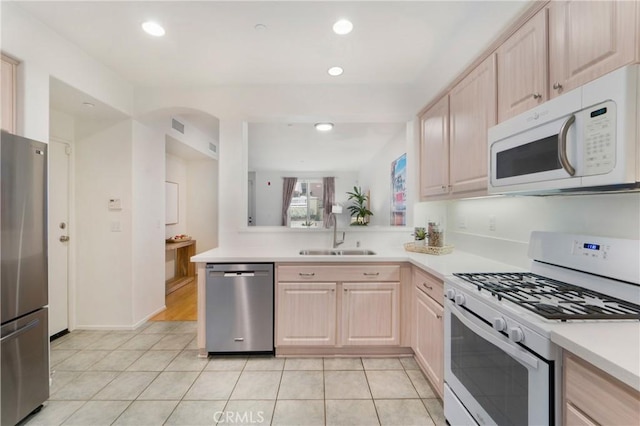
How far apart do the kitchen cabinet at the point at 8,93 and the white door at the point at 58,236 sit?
3.61 feet

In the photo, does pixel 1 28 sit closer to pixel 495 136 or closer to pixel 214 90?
pixel 214 90

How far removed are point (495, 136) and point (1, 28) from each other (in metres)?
3.13

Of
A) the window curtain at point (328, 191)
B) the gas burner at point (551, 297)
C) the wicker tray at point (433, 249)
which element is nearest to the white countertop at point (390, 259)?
the wicker tray at point (433, 249)

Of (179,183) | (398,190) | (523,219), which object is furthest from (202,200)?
(523,219)

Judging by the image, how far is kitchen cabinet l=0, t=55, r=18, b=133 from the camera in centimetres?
174

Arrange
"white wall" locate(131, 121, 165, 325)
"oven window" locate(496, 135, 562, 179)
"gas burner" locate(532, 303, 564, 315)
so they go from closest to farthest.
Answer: "gas burner" locate(532, 303, 564, 315)
"oven window" locate(496, 135, 562, 179)
"white wall" locate(131, 121, 165, 325)

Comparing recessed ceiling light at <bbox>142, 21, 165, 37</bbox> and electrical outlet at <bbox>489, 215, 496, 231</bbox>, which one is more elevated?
recessed ceiling light at <bbox>142, 21, 165, 37</bbox>

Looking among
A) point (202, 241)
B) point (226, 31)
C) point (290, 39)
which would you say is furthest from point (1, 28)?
point (202, 241)

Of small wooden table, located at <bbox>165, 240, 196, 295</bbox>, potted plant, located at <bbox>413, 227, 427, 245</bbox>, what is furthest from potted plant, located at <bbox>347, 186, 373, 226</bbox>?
small wooden table, located at <bbox>165, 240, 196, 295</bbox>

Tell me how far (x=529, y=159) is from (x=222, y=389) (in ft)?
7.81

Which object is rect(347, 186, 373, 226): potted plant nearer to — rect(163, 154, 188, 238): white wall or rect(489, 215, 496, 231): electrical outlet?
rect(489, 215, 496, 231): electrical outlet

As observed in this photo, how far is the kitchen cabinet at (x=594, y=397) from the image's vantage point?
2.21ft

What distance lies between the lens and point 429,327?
1.91 m

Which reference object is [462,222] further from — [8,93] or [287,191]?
[287,191]
